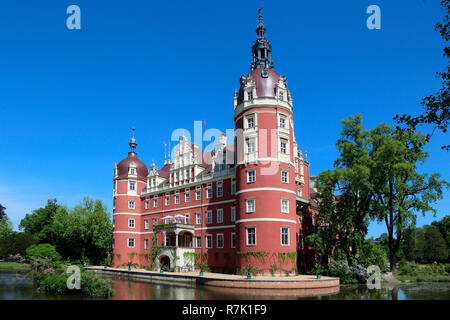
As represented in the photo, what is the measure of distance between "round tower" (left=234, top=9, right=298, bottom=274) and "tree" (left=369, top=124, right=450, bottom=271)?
7982 mm

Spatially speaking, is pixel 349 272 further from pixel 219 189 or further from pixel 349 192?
pixel 219 189

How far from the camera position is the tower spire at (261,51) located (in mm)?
39656

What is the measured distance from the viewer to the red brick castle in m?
33.7

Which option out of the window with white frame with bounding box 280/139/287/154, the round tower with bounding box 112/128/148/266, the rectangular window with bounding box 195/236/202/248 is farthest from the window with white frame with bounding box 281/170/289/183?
the round tower with bounding box 112/128/148/266

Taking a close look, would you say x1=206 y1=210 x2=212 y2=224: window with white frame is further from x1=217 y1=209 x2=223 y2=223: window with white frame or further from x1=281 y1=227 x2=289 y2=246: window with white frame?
x1=281 y1=227 x2=289 y2=246: window with white frame

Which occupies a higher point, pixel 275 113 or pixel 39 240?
pixel 275 113

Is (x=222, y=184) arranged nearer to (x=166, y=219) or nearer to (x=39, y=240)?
(x=166, y=219)

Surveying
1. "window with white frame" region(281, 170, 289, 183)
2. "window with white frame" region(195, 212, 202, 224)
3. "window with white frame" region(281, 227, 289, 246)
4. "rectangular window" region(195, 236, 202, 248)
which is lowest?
"rectangular window" region(195, 236, 202, 248)

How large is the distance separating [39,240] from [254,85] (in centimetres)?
4559

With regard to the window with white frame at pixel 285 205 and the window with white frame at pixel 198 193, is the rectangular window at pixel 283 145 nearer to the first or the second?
the window with white frame at pixel 285 205

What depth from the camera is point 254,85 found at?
3631 centimetres

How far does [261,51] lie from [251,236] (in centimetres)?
2009

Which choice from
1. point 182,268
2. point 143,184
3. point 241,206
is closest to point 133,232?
point 143,184

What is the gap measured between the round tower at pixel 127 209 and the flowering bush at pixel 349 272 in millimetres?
28074
